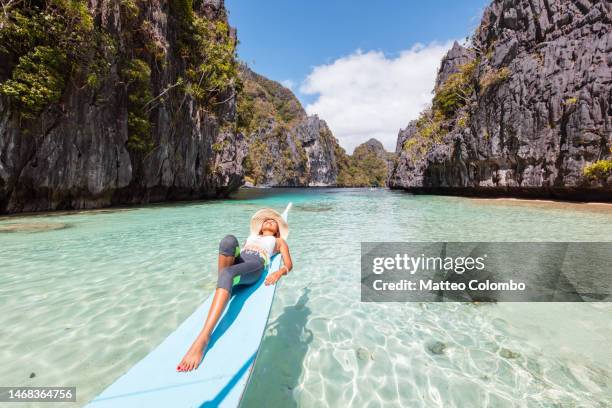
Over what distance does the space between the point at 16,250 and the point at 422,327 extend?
9.28 m

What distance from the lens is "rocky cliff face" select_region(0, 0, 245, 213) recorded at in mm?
11336

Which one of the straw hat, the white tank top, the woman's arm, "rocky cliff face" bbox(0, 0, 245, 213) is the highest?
"rocky cliff face" bbox(0, 0, 245, 213)

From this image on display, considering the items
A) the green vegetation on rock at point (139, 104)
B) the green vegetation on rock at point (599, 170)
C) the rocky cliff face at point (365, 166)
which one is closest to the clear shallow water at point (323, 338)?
the green vegetation on rock at point (139, 104)

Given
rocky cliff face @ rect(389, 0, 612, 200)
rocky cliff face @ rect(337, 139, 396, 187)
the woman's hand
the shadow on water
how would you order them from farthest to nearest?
rocky cliff face @ rect(337, 139, 396, 187) < rocky cliff face @ rect(389, 0, 612, 200) < the woman's hand < the shadow on water

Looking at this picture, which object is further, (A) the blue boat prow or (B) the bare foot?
(B) the bare foot

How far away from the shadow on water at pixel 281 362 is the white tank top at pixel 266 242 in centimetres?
98

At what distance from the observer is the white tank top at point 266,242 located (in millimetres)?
3545

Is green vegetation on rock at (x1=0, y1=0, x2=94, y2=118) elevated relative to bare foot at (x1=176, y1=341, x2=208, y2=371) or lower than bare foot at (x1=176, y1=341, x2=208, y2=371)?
elevated

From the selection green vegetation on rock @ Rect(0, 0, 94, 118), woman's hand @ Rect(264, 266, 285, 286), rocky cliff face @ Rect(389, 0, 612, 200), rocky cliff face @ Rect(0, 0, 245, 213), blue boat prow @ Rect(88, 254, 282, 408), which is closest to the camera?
blue boat prow @ Rect(88, 254, 282, 408)

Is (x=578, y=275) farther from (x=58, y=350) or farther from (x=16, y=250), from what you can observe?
(x=16, y=250)

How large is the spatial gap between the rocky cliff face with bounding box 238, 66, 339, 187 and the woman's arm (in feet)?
232

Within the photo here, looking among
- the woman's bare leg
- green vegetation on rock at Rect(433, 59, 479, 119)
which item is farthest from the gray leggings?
green vegetation on rock at Rect(433, 59, 479, 119)

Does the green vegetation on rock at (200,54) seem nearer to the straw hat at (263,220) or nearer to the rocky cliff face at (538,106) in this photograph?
the straw hat at (263,220)

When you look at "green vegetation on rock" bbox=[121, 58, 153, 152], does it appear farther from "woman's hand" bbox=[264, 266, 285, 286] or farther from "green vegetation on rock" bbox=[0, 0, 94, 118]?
"woman's hand" bbox=[264, 266, 285, 286]
